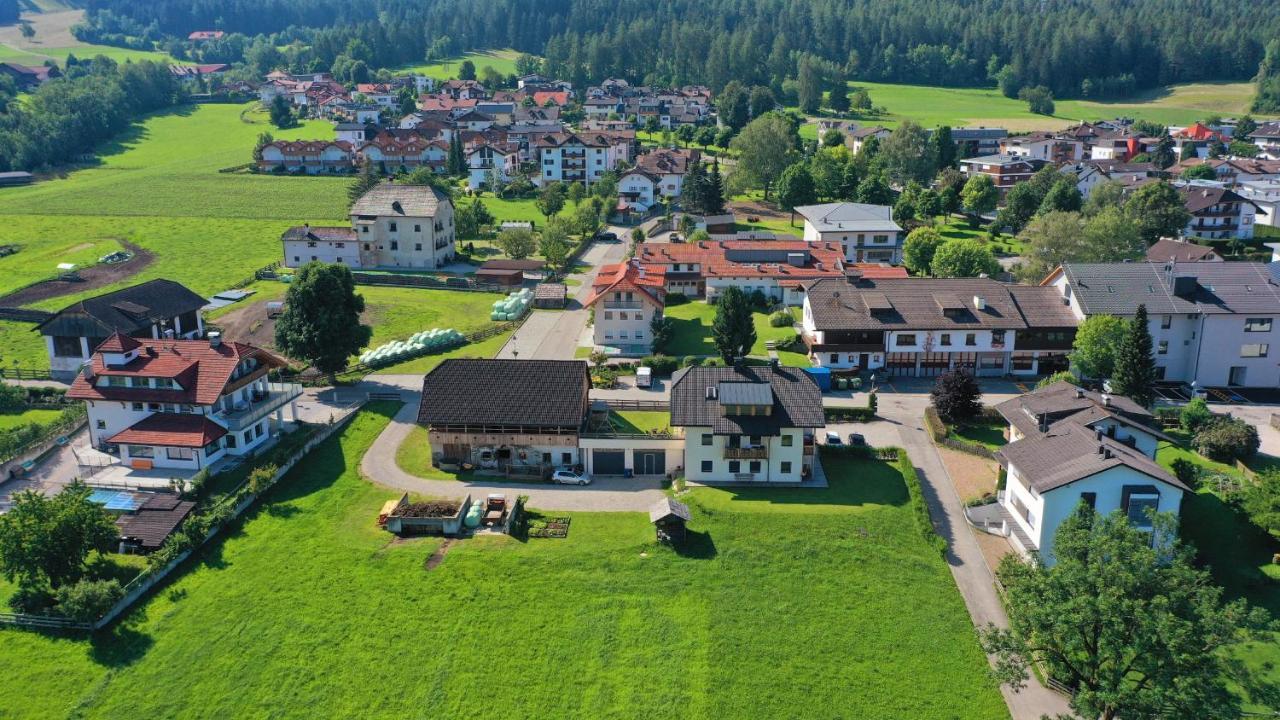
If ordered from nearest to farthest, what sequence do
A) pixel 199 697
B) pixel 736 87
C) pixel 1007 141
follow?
1. pixel 199 697
2. pixel 1007 141
3. pixel 736 87

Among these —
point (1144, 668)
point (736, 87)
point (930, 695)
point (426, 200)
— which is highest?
point (736, 87)

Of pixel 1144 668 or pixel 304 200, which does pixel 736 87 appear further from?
pixel 1144 668

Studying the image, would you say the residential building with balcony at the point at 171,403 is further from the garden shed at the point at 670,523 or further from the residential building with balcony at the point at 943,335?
the residential building with balcony at the point at 943,335

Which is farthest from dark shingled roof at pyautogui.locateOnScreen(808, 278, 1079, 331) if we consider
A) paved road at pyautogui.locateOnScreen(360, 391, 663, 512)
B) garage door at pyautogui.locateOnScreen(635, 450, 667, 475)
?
paved road at pyautogui.locateOnScreen(360, 391, 663, 512)

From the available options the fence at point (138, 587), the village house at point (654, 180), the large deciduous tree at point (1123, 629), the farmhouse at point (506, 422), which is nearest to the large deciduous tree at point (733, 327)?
the farmhouse at point (506, 422)

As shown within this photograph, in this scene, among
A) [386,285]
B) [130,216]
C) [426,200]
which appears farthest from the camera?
[130,216]

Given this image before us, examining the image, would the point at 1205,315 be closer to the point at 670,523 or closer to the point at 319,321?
the point at 670,523

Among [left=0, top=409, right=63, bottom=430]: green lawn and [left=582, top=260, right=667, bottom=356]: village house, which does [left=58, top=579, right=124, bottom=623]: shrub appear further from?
[left=582, top=260, right=667, bottom=356]: village house

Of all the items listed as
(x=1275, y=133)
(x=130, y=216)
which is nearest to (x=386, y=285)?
(x=130, y=216)
